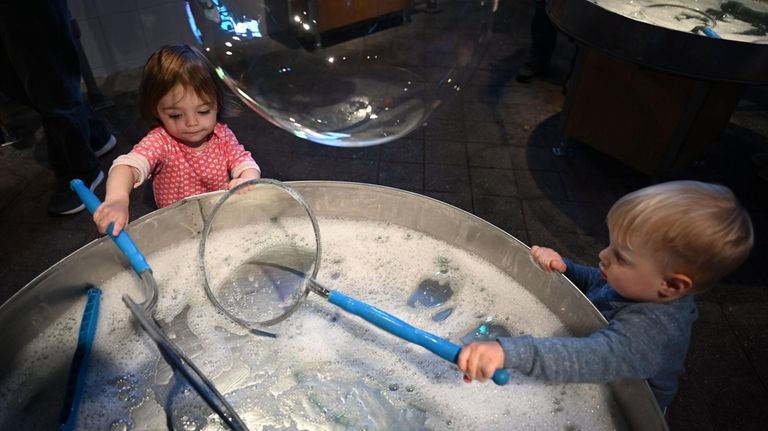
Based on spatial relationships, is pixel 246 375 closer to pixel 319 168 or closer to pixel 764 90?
pixel 319 168

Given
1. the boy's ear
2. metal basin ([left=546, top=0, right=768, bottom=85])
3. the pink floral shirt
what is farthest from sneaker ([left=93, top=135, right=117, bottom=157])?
the boy's ear

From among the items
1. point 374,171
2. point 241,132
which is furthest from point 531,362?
point 241,132

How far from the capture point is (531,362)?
0.64 metres

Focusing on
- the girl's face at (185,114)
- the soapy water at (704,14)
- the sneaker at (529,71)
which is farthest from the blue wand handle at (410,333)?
the sneaker at (529,71)

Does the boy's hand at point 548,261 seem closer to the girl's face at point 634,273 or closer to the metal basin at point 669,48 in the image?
the girl's face at point 634,273

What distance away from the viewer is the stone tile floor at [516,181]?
1402 millimetres

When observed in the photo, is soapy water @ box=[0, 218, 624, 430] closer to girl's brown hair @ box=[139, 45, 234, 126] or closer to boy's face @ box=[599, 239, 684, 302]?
boy's face @ box=[599, 239, 684, 302]

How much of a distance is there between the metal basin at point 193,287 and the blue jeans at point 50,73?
0.94 meters

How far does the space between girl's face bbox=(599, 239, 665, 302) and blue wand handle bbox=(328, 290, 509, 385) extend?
0.23 metres

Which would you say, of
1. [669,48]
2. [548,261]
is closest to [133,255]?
[548,261]

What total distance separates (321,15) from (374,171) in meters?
1.27

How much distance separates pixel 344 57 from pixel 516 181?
135cm

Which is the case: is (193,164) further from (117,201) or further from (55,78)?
(55,78)

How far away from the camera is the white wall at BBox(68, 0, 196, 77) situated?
245cm
